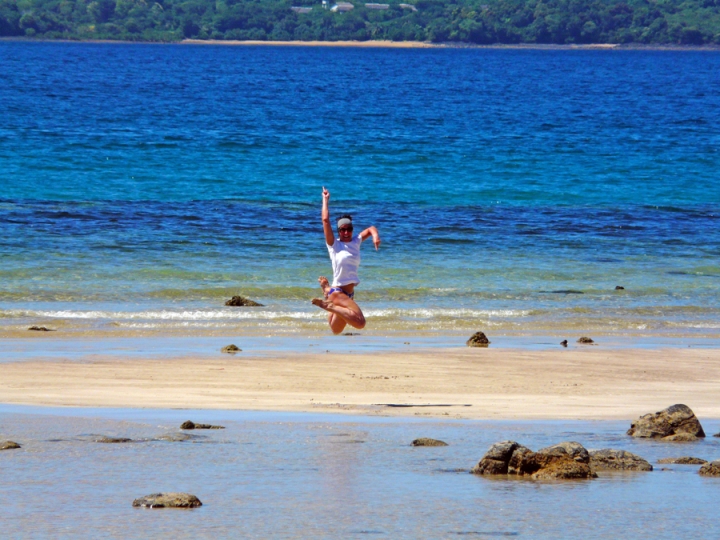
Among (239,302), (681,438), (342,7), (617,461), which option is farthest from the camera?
(342,7)

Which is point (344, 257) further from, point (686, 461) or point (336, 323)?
point (686, 461)

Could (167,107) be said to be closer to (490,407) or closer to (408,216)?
(408,216)

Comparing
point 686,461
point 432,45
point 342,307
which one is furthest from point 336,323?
point 432,45

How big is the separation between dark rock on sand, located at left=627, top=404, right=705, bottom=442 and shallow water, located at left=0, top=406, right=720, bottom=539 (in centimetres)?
11

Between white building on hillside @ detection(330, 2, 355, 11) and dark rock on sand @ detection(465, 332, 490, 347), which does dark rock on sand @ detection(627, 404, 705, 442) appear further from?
white building on hillside @ detection(330, 2, 355, 11)

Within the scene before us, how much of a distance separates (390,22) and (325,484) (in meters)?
182

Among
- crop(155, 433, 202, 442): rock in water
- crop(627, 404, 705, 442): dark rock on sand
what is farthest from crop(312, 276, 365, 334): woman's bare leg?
crop(627, 404, 705, 442): dark rock on sand

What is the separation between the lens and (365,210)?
95.2ft

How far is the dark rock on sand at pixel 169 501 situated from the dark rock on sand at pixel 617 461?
247 cm

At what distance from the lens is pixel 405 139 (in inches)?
1890

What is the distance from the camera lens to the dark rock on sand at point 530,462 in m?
7.21

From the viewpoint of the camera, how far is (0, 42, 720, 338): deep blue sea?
54.2 ft

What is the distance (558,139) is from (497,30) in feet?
433

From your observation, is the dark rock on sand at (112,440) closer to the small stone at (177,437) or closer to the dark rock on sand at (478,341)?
the small stone at (177,437)
